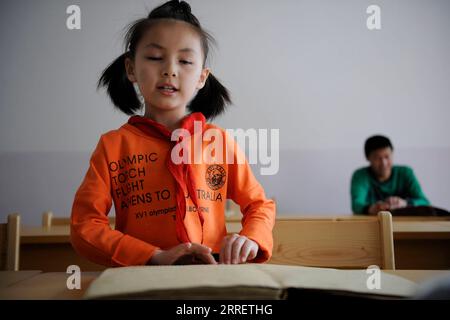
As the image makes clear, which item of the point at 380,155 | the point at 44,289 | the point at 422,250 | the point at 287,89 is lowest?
the point at 422,250

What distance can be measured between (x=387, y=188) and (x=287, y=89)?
915mm

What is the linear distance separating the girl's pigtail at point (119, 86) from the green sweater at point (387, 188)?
6.17 feet

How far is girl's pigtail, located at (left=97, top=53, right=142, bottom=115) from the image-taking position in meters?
0.79

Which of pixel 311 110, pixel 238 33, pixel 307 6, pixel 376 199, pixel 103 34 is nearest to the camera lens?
pixel 103 34

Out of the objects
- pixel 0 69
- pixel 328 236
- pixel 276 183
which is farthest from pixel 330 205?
pixel 0 69

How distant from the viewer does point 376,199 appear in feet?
7.98

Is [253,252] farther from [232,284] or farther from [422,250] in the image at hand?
[422,250]

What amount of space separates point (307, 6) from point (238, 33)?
23.4 inches

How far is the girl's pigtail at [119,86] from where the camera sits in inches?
31.1

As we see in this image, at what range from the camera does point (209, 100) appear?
0.83 m

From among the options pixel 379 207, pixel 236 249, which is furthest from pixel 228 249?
pixel 379 207

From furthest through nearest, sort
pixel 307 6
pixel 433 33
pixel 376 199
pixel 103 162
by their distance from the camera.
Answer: pixel 433 33 → pixel 376 199 → pixel 307 6 → pixel 103 162

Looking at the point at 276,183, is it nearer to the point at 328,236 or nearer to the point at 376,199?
the point at 376,199

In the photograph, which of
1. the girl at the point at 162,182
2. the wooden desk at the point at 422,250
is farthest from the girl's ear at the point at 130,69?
the wooden desk at the point at 422,250
